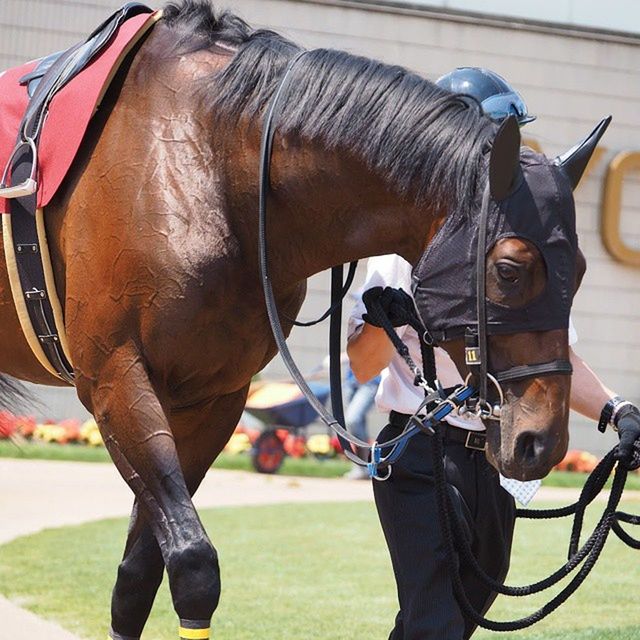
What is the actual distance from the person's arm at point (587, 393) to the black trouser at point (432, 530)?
32 cm

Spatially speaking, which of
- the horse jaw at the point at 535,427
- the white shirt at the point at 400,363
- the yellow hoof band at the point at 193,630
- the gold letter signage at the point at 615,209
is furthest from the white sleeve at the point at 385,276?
the gold letter signage at the point at 615,209

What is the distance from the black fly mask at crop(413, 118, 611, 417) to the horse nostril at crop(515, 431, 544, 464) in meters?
0.13

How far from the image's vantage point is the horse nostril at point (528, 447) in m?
2.65

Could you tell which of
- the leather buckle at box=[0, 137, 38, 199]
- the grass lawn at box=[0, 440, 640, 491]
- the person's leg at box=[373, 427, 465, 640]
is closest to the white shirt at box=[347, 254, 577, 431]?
the person's leg at box=[373, 427, 465, 640]

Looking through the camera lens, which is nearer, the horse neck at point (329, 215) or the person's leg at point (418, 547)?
the horse neck at point (329, 215)

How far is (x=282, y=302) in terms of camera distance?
3.25m

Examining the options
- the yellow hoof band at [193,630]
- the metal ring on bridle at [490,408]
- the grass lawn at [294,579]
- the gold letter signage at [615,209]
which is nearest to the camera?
the metal ring on bridle at [490,408]

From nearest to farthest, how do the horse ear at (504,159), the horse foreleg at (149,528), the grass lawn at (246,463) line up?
the horse ear at (504,159) < the horse foreleg at (149,528) < the grass lawn at (246,463)

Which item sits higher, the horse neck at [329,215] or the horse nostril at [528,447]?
the horse neck at [329,215]

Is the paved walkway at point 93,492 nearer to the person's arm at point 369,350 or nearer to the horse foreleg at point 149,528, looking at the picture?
the horse foreleg at point 149,528

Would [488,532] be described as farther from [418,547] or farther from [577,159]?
[577,159]

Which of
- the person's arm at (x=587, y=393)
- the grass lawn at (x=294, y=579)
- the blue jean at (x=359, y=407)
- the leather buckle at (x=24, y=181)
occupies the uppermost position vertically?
the leather buckle at (x=24, y=181)

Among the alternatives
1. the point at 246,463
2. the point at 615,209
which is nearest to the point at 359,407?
the point at 246,463

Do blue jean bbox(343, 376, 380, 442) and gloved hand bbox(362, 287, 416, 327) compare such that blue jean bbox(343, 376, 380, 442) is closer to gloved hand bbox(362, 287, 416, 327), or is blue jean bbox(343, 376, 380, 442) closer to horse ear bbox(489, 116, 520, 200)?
gloved hand bbox(362, 287, 416, 327)
